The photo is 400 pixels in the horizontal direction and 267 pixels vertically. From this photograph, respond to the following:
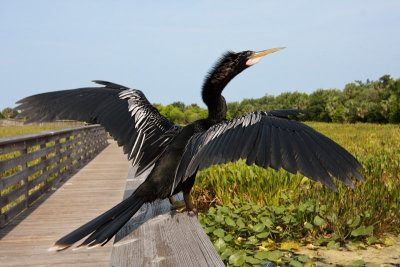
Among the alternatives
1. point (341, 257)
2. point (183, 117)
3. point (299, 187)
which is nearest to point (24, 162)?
point (299, 187)

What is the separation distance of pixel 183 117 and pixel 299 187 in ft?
134

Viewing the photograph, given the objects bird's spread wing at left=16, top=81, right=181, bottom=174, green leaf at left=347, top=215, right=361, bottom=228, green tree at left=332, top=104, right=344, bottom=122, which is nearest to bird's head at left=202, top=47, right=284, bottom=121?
bird's spread wing at left=16, top=81, right=181, bottom=174

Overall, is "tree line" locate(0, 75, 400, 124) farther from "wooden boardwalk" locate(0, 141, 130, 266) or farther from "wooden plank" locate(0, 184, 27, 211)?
"wooden plank" locate(0, 184, 27, 211)

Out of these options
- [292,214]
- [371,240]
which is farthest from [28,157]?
[371,240]

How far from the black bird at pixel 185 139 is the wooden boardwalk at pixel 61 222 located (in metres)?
1.75

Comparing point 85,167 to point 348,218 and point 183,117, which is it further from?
point 183,117

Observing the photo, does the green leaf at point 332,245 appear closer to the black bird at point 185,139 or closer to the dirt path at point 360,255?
the dirt path at point 360,255

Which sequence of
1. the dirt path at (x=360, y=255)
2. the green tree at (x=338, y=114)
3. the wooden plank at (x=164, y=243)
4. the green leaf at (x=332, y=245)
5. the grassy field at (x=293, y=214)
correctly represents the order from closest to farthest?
1. the wooden plank at (x=164, y=243)
2. the dirt path at (x=360, y=255)
3. the green leaf at (x=332, y=245)
4. the grassy field at (x=293, y=214)
5. the green tree at (x=338, y=114)

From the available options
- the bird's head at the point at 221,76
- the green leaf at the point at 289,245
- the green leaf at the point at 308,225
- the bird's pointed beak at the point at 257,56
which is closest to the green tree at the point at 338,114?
the green leaf at the point at 308,225

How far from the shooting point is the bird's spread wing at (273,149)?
1702 millimetres

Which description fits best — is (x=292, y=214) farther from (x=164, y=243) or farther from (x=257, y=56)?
(x=164, y=243)

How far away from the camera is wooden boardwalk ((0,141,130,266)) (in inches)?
149

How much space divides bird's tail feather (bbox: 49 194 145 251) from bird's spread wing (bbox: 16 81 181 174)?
0.66m

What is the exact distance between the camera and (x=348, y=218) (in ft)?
14.9
